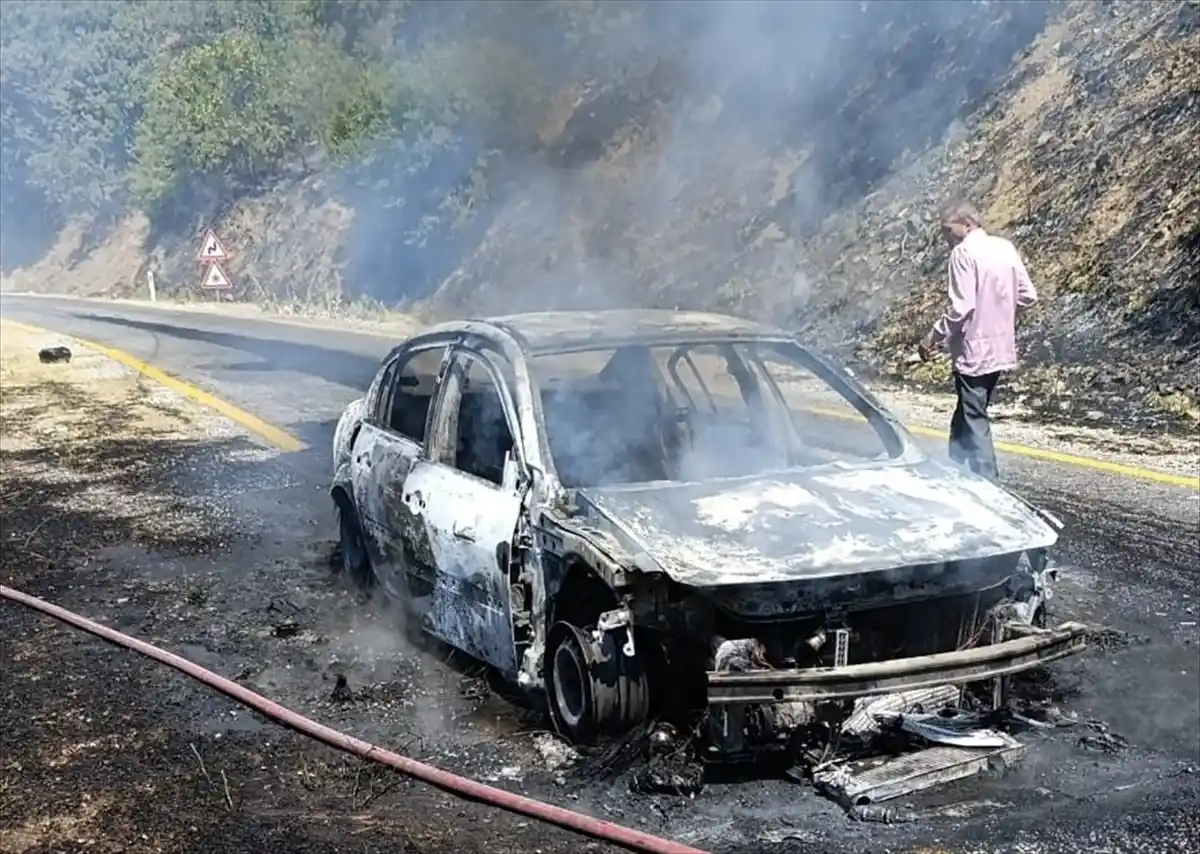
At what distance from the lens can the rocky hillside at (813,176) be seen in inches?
542

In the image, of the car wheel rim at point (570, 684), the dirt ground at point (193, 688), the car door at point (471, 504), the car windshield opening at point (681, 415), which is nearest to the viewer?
the dirt ground at point (193, 688)

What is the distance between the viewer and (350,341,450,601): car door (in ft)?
18.7

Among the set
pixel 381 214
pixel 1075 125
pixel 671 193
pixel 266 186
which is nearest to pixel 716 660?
pixel 1075 125

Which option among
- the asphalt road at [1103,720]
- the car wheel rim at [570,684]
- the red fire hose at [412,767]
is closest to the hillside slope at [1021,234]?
the asphalt road at [1103,720]

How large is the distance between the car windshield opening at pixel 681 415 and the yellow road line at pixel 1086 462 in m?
1.69

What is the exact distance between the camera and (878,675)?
4.00 m

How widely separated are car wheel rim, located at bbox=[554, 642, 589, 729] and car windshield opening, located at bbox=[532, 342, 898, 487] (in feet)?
2.26

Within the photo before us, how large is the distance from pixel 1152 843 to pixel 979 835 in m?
0.45

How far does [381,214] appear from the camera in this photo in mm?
30969

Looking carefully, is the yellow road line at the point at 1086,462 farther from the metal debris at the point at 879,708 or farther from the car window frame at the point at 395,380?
the metal debris at the point at 879,708

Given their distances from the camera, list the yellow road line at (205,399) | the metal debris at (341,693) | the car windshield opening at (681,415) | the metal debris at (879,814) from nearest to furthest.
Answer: the metal debris at (879,814)
the car windshield opening at (681,415)
the metal debris at (341,693)
the yellow road line at (205,399)

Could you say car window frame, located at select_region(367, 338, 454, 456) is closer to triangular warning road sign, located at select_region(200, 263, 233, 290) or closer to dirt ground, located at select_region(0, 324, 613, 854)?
dirt ground, located at select_region(0, 324, 613, 854)

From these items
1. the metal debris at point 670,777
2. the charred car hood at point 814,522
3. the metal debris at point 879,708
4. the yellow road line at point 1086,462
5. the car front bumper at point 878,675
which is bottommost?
the metal debris at point 670,777

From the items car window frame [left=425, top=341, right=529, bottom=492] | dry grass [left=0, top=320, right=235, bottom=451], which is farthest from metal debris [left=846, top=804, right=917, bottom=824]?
dry grass [left=0, top=320, right=235, bottom=451]
